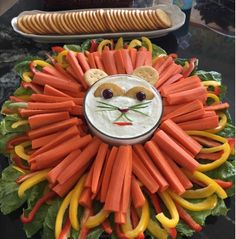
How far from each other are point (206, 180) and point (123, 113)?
0.41 m

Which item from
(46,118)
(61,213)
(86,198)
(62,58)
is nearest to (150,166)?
(86,198)

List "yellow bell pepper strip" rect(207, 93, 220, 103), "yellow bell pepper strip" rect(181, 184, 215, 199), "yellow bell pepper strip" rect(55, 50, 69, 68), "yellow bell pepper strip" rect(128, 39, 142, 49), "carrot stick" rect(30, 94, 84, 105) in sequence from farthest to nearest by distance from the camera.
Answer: "yellow bell pepper strip" rect(128, 39, 142, 49) < "yellow bell pepper strip" rect(55, 50, 69, 68) < "yellow bell pepper strip" rect(207, 93, 220, 103) < "carrot stick" rect(30, 94, 84, 105) < "yellow bell pepper strip" rect(181, 184, 215, 199)

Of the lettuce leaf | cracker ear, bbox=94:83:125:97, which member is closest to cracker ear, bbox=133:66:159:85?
cracker ear, bbox=94:83:125:97

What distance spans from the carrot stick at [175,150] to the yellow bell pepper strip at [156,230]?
25 cm

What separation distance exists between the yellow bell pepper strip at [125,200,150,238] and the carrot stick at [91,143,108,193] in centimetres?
19

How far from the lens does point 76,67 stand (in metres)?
1.96

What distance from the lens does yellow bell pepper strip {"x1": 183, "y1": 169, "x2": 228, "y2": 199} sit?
1.60m

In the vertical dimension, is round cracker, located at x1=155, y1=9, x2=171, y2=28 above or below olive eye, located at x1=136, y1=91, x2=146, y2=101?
below

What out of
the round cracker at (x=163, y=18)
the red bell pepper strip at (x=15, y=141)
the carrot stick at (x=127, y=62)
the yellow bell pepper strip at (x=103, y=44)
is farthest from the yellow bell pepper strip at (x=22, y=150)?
the round cracker at (x=163, y=18)

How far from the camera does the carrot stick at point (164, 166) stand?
5.16ft

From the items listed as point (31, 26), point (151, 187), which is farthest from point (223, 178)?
point (31, 26)

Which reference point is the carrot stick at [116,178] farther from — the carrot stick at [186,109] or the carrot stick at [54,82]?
the carrot stick at [54,82]

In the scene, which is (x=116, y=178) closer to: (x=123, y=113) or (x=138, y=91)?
(x=123, y=113)

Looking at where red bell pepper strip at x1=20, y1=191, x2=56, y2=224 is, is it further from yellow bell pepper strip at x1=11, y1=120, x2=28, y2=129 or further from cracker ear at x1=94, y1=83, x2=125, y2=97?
cracker ear at x1=94, y1=83, x2=125, y2=97
